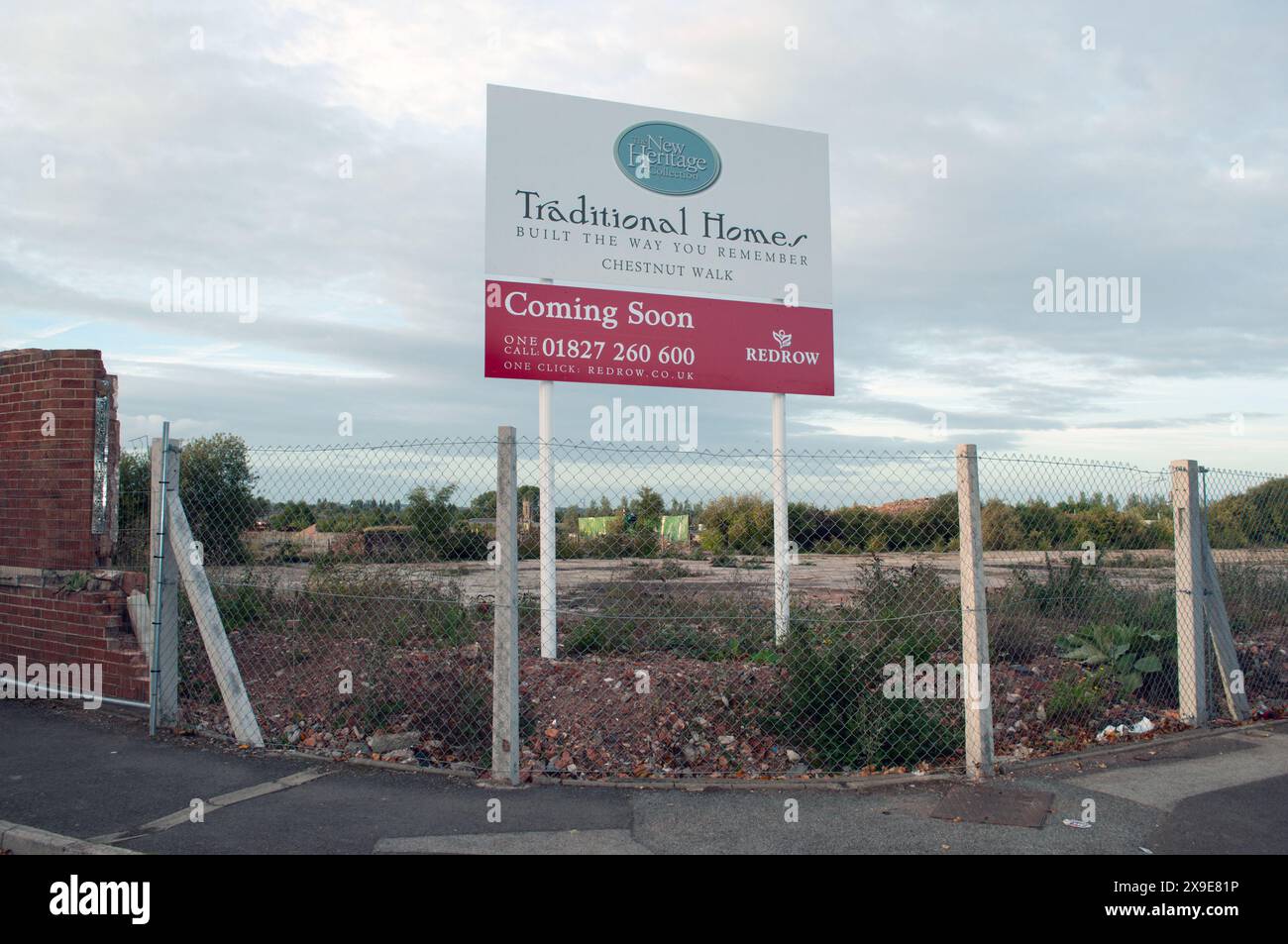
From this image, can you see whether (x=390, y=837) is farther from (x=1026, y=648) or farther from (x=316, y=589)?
(x=1026, y=648)

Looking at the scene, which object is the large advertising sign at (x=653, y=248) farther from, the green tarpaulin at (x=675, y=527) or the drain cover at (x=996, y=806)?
the drain cover at (x=996, y=806)

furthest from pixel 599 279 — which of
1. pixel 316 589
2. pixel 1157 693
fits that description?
pixel 1157 693

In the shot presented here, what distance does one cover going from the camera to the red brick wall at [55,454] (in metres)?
7.75

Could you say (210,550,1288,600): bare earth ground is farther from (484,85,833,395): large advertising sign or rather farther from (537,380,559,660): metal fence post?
(484,85,833,395): large advertising sign

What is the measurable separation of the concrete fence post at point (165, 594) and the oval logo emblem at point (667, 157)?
184 inches

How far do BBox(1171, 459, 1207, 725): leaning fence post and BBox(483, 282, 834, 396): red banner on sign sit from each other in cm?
317

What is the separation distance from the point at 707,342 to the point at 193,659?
5.36 m

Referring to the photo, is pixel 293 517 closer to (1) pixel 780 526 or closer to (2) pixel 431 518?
(2) pixel 431 518

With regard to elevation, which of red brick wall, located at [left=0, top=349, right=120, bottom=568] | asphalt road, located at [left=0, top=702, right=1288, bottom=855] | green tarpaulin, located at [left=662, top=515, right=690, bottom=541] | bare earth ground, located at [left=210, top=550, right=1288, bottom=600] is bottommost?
asphalt road, located at [left=0, top=702, right=1288, bottom=855]

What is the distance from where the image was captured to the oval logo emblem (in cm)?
855

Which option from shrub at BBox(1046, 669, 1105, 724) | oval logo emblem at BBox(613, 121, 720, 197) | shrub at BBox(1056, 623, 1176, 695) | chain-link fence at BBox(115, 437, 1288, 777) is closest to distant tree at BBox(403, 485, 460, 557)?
chain-link fence at BBox(115, 437, 1288, 777)

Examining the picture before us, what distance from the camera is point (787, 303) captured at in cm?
888

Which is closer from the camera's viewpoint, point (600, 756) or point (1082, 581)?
point (600, 756)

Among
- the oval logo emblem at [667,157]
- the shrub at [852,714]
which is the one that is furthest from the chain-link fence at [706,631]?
the oval logo emblem at [667,157]
